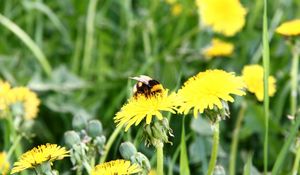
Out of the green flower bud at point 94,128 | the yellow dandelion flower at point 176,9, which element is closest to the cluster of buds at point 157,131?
the green flower bud at point 94,128

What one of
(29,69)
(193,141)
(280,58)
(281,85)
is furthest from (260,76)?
(29,69)

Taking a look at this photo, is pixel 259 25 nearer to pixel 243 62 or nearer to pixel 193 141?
pixel 243 62

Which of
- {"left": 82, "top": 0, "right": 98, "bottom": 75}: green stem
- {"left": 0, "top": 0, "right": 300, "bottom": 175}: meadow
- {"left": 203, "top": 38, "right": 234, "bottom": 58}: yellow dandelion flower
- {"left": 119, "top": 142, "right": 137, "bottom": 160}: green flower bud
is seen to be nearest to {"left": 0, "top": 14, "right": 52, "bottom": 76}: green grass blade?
{"left": 0, "top": 0, "right": 300, "bottom": 175}: meadow

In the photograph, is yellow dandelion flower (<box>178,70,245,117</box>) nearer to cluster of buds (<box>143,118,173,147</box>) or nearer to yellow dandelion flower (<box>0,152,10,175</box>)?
cluster of buds (<box>143,118,173,147</box>)

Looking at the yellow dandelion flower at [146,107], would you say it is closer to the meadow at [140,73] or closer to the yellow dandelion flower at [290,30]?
the meadow at [140,73]

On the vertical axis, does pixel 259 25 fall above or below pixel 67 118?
above

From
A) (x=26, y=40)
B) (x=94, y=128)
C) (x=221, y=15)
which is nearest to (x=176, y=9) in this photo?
(x=221, y=15)

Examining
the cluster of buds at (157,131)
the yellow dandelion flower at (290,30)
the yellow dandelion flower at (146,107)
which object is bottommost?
the cluster of buds at (157,131)
